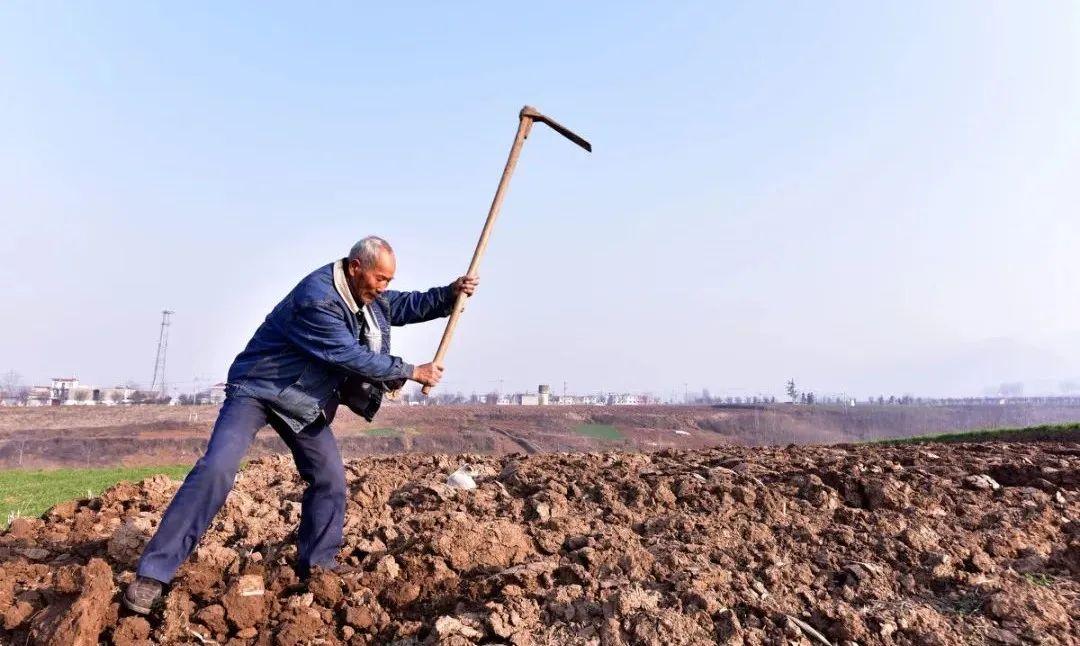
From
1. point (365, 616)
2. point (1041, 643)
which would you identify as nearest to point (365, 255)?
point (365, 616)

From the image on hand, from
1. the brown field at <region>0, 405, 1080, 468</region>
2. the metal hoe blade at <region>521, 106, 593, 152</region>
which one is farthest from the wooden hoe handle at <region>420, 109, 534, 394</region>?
the brown field at <region>0, 405, 1080, 468</region>

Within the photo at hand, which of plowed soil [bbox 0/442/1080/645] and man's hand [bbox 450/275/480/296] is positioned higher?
man's hand [bbox 450/275/480/296]

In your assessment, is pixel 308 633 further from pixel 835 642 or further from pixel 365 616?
pixel 835 642

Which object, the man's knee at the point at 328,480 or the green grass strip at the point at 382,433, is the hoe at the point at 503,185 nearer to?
the man's knee at the point at 328,480

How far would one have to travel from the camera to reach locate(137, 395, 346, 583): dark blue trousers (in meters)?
3.13

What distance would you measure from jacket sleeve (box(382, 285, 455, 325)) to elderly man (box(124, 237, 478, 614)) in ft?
1.10

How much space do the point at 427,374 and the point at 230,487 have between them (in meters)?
1.06

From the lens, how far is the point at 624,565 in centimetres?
329

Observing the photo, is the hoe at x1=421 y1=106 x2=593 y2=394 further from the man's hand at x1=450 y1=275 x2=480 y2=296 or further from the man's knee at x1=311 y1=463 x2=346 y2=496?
the man's knee at x1=311 y1=463 x2=346 y2=496

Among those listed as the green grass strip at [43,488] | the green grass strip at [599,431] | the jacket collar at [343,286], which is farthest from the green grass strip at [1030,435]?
the green grass strip at [599,431]

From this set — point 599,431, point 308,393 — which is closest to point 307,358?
point 308,393

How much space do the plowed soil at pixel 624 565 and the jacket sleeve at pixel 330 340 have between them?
3.19 feet

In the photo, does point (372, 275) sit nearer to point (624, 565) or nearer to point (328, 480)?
point (328, 480)

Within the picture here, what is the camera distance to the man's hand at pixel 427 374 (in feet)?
11.8
